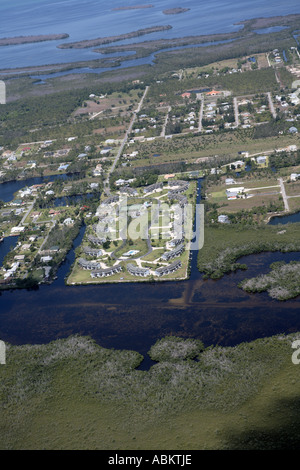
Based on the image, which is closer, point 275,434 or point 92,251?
point 275,434

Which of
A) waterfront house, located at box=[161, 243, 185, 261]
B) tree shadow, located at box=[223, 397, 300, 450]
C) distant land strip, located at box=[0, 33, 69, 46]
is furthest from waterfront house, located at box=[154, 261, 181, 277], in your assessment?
distant land strip, located at box=[0, 33, 69, 46]

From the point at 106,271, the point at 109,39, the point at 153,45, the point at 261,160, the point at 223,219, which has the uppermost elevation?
the point at 109,39

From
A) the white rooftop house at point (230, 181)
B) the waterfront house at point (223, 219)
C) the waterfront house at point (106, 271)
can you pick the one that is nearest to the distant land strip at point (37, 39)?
the white rooftop house at point (230, 181)

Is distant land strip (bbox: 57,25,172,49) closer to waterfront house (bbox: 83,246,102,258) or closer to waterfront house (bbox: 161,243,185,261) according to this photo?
waterfront house (bbox: 83,246,102,258)

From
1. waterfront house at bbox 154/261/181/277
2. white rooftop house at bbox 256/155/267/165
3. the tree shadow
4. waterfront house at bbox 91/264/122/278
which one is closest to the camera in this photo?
the tree shadow

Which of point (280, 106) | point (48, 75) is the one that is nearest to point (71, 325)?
point (280, 106)

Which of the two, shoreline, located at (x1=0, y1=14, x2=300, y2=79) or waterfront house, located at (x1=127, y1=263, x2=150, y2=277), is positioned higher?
shoreline, located at (x1=0, y1=14, x2=300, y2=79)

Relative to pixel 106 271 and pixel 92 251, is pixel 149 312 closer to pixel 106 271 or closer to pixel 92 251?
pixel 106 271

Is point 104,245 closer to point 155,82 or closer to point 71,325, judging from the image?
point 71,325

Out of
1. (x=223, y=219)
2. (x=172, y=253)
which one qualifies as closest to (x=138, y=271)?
(x=172, y=253)
